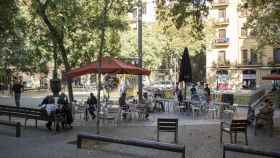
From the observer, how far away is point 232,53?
57.7 metres

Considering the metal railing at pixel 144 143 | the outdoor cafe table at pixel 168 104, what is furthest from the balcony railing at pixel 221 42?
the metal railing at pixel 144 143

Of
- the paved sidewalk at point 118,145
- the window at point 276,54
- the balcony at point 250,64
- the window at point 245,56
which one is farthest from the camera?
the window at point 245,56

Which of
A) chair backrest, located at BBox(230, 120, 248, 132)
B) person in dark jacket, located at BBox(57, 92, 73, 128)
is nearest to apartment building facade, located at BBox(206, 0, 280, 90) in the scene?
person in dark jacket, located at BBox(57, 92, 73, 128)

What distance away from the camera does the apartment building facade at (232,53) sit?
55938 mm

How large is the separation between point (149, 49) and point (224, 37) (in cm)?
1451

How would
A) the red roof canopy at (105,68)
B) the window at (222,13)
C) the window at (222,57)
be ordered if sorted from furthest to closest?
the window at (222,57)
the window at (222,13)
the red roof canopy at (105,68)

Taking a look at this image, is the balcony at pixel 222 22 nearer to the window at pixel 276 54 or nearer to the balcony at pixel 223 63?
the balcony at pixel 223 63

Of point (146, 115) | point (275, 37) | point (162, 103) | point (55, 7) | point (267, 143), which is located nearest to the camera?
point (267, 143)

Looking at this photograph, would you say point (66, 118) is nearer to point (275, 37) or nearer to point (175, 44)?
point (275, 37)

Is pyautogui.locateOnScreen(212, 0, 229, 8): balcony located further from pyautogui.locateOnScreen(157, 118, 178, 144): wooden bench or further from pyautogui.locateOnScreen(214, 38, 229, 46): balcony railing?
pyautogui.locateOnScreen(157, 118, 178, 144): wooden bench

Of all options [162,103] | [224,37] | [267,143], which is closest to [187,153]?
[267,143]

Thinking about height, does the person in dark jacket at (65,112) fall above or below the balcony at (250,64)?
below

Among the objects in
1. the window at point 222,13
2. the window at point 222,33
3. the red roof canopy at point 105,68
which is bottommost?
the red roof canopy at point 105,68

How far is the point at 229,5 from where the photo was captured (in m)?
57.3
